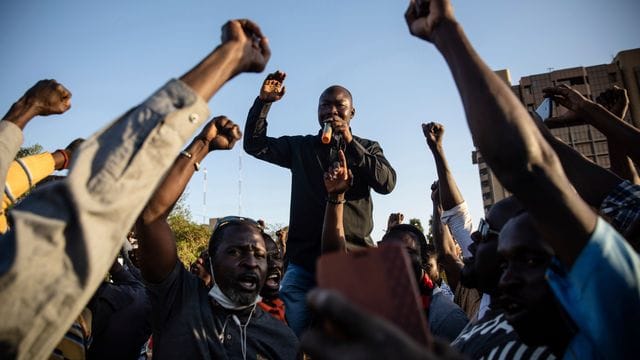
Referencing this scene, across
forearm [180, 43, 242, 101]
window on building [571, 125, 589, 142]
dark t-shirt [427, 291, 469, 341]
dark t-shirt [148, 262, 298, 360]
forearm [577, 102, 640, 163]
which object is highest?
window on building [571, 125, 589, 142]

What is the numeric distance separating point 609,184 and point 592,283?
1725 mm

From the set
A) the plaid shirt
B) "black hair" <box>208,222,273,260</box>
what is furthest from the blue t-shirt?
"black hair" <box>208,222,273,260</box>

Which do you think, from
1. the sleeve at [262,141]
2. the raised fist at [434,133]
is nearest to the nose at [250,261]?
the sleeve at [262,141]

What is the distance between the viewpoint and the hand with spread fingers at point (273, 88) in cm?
373

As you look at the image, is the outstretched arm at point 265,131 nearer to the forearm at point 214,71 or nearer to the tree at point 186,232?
the forearm at point 214,71

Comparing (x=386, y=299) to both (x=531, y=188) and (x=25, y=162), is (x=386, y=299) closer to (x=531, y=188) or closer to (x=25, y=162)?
(x=531, y=188)

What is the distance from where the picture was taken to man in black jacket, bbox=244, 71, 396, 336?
3.75 meters

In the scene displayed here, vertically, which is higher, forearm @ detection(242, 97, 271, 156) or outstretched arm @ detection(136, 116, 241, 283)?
forearm @ detection(242, 97, 271, 156)

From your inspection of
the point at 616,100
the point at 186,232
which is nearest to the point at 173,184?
the point at 616,100

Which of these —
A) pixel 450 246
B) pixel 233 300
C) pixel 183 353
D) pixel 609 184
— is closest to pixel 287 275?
pixel 233 300

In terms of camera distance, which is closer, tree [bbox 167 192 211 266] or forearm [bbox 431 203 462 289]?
forearm [bbox 431 203 462 289]

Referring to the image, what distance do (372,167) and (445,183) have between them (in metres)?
0.82

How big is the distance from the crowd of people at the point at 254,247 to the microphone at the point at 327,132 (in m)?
0.64

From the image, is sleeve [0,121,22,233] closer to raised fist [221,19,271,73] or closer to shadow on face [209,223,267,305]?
raised fist [221,19,271,73]
